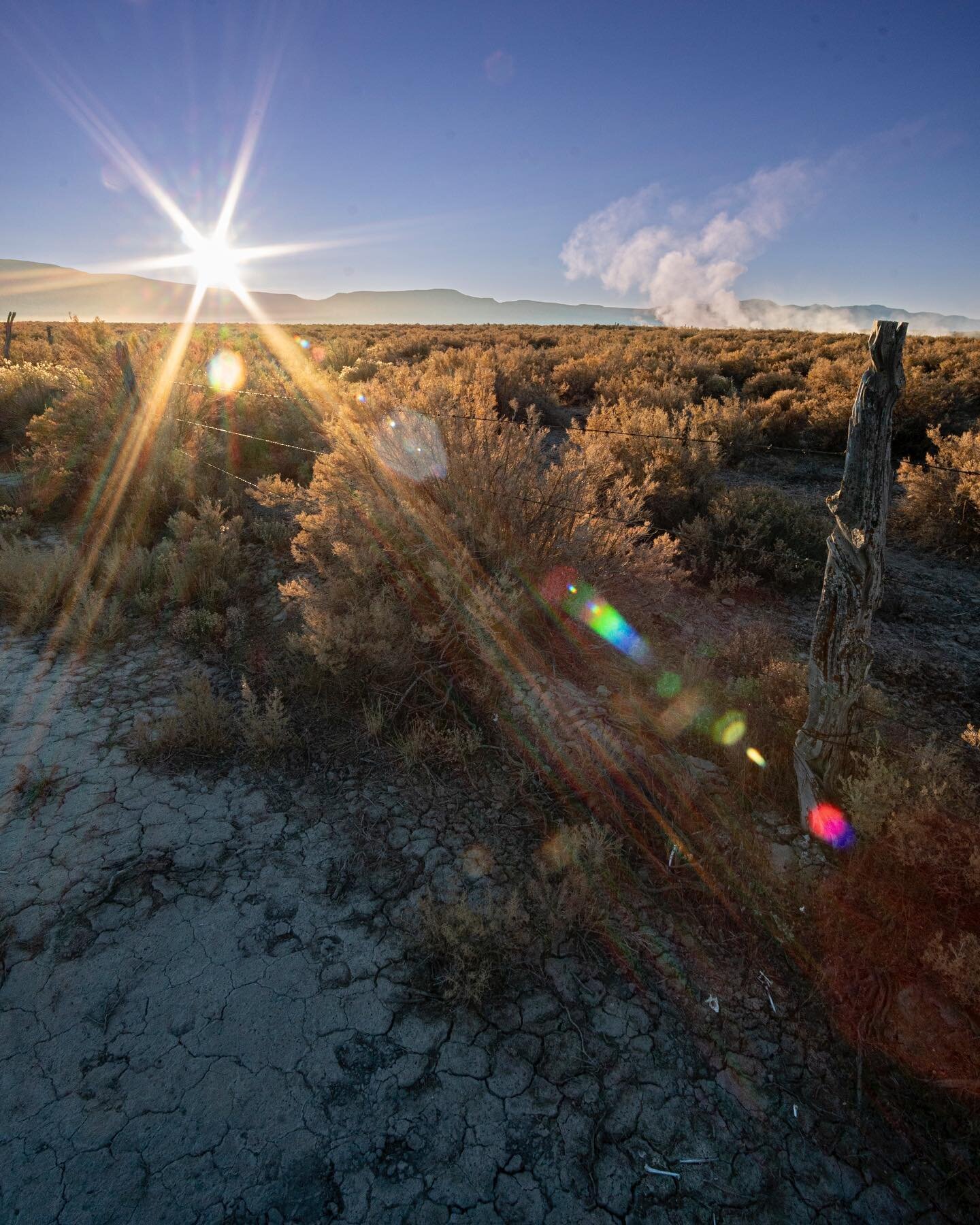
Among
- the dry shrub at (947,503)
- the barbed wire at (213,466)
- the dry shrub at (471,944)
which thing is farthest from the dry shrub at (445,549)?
the dry shrub at (947,503)

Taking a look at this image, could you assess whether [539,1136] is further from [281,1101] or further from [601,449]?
[601,449]

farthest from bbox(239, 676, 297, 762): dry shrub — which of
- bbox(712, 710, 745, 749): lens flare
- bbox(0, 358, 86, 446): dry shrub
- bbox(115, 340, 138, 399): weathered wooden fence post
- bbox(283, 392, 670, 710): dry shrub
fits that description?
bbox(0, 358, 86, 446): dry shrub

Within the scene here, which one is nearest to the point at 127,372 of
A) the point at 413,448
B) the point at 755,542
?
the point at 413,448

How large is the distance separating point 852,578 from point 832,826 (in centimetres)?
142

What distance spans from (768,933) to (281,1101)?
2433 millimetres

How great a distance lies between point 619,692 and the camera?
471 cm

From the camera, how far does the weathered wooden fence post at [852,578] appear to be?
10.0 feet

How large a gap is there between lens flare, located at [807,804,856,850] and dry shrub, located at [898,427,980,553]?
5503 mm

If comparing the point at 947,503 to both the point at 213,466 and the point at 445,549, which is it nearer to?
the point at 445,549

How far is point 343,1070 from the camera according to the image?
2.56m

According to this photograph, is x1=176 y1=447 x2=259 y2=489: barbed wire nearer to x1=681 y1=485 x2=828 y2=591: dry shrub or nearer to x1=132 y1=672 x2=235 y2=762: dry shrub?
x1=132 y1=672 x2=235 y2=762: dry shrub

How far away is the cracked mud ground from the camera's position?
2215 millimetres

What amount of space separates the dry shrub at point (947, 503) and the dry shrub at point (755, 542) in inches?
53.5

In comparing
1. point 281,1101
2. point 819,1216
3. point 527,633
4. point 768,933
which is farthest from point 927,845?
point 281,1101
